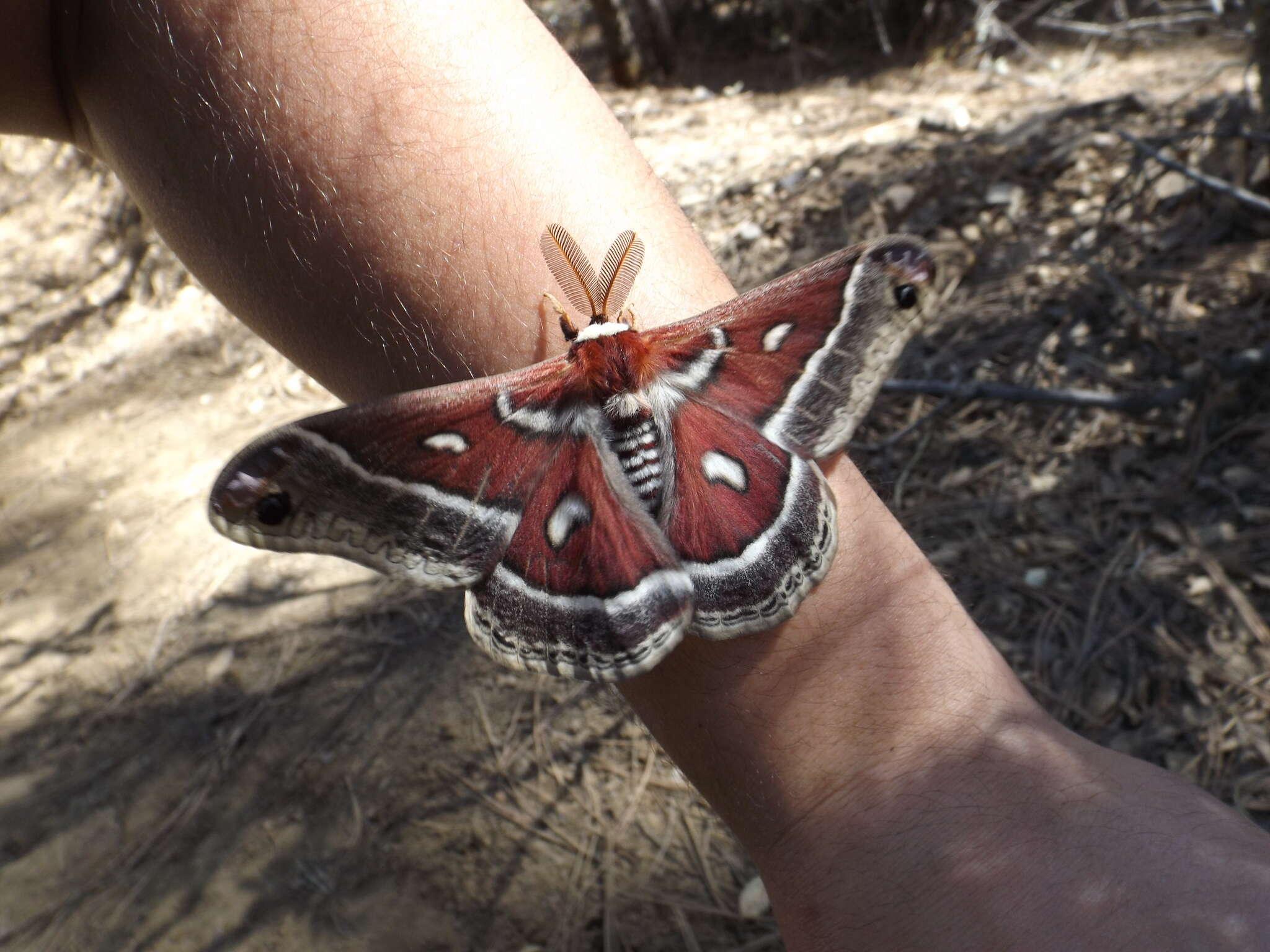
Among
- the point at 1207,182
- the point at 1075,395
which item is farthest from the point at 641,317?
the point at 1207,182

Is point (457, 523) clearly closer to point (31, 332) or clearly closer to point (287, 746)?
point (287, 746)

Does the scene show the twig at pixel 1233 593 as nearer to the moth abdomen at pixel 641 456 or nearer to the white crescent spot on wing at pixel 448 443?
the moth abdomen at pixel 641 456

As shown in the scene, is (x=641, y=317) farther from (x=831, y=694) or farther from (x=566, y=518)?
(x=831, y=694)

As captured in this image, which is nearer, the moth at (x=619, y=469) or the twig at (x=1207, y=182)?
the moth at (x=619, y=469)

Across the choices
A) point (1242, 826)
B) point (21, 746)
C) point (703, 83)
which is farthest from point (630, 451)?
point (703, 83)

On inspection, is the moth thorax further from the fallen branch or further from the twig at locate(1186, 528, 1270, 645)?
the twig at locate(1186, 528, 1270, 645)

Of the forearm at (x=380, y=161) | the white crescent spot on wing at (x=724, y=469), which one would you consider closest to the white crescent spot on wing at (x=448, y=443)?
the forearm at (x=380, y=161)

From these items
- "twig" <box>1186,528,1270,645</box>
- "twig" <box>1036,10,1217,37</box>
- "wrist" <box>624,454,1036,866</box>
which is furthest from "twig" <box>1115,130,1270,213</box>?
"wrist" <box>624,454,1036,866</box>
